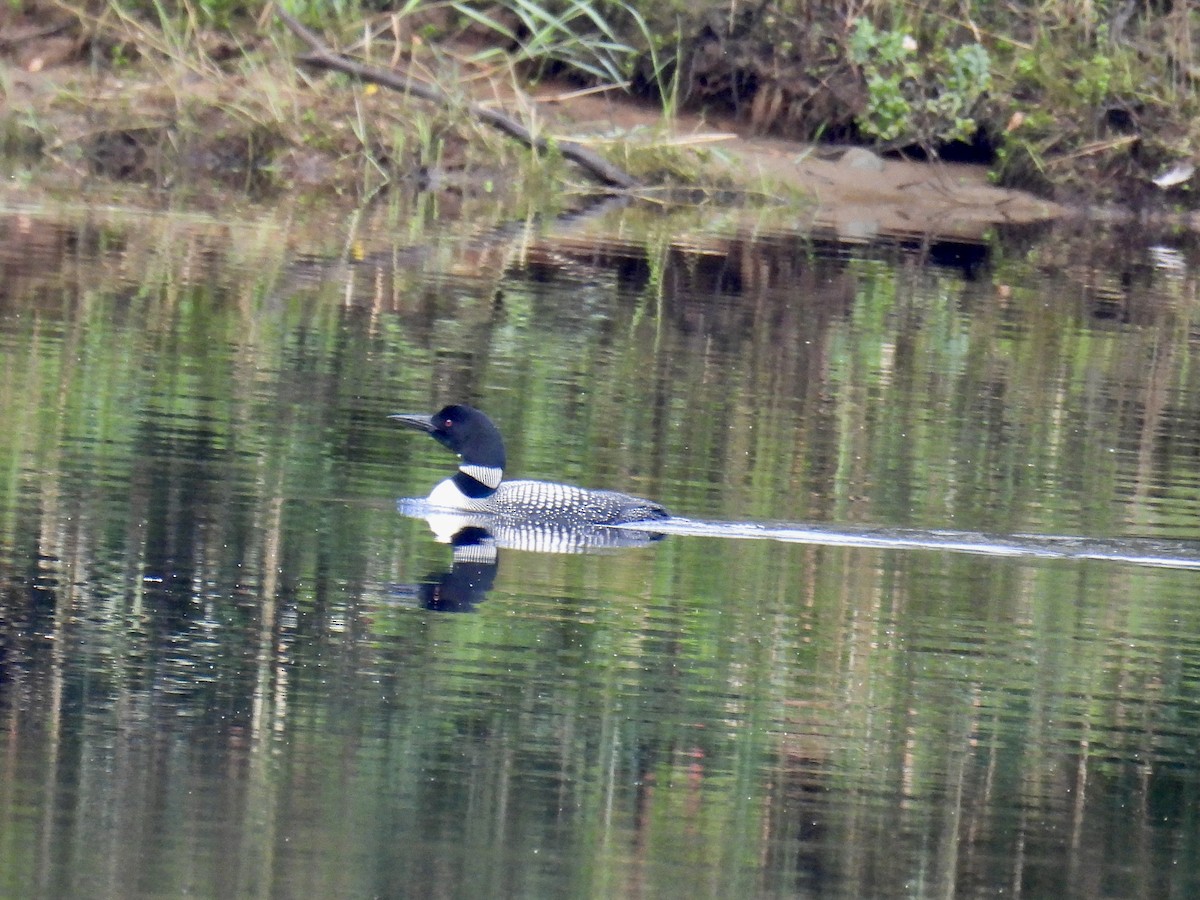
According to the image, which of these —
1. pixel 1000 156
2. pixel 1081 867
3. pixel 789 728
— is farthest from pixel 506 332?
pixel 1000 156

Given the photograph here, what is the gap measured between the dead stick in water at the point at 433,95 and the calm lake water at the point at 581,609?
23.5 feet

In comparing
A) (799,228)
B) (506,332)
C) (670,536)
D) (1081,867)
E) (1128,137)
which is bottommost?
(1081,867)

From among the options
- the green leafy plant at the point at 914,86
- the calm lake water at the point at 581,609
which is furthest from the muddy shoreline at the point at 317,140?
the calm lake water at the point at 581,609

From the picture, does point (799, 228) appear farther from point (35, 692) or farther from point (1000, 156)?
point (35, 692)

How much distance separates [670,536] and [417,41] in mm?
14332

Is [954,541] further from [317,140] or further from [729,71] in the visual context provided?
[729,71]

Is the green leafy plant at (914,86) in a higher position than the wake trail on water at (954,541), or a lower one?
higher

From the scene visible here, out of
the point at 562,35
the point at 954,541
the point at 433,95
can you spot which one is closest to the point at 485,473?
the point at 954,541

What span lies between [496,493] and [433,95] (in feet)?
43.3

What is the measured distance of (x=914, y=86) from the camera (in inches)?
942

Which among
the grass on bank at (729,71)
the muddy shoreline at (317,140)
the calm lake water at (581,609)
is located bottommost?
the calm lake water at (581,609)

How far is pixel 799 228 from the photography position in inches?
815

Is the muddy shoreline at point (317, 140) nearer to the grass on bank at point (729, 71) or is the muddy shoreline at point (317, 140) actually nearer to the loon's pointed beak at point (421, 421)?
the grass on bank at point (729, 71)

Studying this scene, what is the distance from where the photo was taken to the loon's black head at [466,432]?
957 cm
